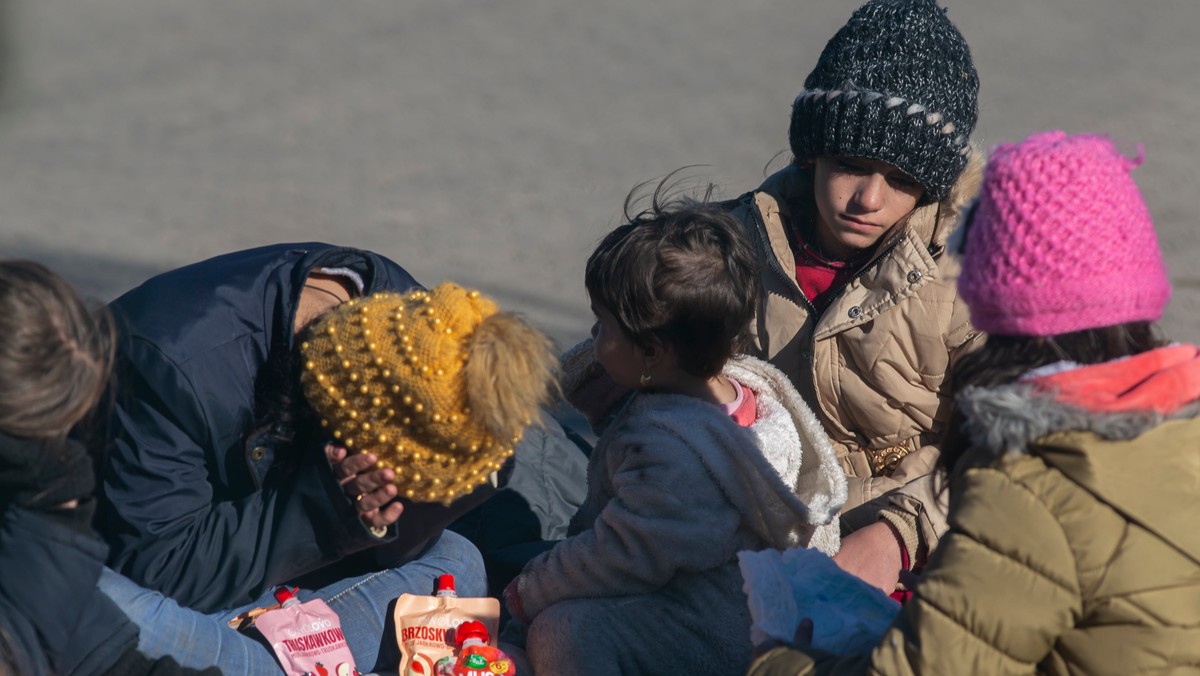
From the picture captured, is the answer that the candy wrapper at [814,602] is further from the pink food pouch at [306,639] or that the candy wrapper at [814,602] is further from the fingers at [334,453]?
the pink food pouch at [306,639]

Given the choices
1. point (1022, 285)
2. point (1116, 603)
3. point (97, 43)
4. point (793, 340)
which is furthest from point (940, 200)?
point (97, 43)

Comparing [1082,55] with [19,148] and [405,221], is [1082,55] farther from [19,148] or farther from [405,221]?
[19,148]

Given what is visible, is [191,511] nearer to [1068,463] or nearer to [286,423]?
[286,423]

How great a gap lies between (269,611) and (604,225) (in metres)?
3.18

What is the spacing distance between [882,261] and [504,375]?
1042 millimetres

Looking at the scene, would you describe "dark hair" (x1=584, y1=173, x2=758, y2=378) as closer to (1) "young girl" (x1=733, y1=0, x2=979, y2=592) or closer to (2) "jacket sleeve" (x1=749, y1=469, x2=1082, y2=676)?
(1) "young girl" (x1=733, y1=0, x2=979, y2=592)

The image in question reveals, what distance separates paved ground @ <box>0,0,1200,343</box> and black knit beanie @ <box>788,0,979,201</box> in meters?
1.86

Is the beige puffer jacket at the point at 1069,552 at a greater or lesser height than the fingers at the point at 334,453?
greater

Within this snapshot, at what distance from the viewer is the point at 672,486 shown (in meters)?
2.32

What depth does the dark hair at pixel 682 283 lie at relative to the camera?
238 centimetres

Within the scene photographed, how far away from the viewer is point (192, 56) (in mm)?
6750

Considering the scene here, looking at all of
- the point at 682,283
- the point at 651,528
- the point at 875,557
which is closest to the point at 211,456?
the point at 651,528

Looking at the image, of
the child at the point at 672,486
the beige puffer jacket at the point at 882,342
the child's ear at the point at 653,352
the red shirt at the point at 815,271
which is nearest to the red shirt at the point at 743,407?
the child at the point at 672,486

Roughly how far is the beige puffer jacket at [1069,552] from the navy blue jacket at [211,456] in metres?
1.00
